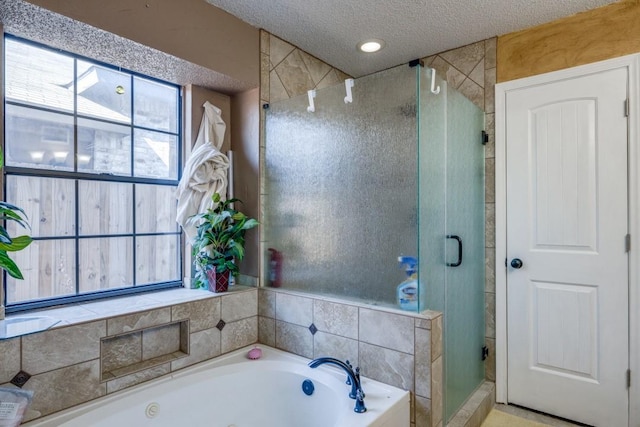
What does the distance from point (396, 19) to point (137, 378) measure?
8.08 feet

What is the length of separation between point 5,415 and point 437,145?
6.76ft

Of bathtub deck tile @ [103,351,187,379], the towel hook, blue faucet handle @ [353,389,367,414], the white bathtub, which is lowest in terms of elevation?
the white bathtub

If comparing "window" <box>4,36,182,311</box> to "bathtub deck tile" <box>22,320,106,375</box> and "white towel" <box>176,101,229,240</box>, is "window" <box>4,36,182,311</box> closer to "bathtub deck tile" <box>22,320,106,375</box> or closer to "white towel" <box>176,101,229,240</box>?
"white towel" <box>176,101,229,240</box>

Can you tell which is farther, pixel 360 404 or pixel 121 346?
pixel 121 346

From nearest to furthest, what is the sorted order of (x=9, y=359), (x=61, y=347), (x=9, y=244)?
(x=9, y=244)
(x=9, y=359)
(x=61, y=347)

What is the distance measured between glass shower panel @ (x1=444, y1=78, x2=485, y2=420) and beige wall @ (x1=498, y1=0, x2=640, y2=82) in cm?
38

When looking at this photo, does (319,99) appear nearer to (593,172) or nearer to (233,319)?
(233,319)

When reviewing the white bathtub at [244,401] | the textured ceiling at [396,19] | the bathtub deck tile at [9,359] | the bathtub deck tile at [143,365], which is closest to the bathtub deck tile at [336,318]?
the white bathtub at [244,401]

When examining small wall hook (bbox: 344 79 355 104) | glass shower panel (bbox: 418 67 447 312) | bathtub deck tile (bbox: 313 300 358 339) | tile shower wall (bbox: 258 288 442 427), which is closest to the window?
tile shower wall (bbox: 258 288 442 427)

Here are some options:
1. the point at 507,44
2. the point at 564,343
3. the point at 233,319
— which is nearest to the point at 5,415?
the point at 233,319

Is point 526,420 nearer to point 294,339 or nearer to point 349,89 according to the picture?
point 294,339

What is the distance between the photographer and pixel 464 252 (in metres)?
2.14

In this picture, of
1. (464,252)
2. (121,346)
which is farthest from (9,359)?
(464,252)

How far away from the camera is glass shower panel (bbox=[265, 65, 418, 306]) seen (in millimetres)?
1744
